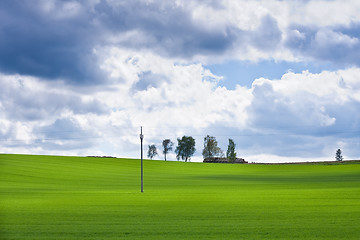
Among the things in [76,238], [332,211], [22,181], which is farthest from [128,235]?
[22,181]

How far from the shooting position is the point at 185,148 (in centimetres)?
13825

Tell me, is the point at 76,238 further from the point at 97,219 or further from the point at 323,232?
the point at 323,232

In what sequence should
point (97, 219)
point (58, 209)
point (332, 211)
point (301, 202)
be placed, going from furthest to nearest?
point (301, 202), point (58, 209), point (332, 211), point (97, 219)

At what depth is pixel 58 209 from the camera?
19719 millimetres

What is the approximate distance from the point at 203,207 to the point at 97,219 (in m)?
5.87

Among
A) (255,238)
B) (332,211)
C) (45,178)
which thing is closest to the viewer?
(255,238)

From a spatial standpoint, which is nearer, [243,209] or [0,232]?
[0,232]

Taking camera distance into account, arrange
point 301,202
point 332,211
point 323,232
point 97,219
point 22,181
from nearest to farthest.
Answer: point 323,232 → point 97,219 → point 332,211 → point 301,202 → point 22,181

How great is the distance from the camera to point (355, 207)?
20.0 meters

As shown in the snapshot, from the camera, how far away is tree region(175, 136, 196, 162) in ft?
452

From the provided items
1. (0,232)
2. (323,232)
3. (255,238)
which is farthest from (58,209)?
(323,232)

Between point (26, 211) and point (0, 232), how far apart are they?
18.1 ft

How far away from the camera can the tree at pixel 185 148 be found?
13762 centimetres

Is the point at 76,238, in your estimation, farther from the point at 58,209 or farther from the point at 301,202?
the point at 301,202
